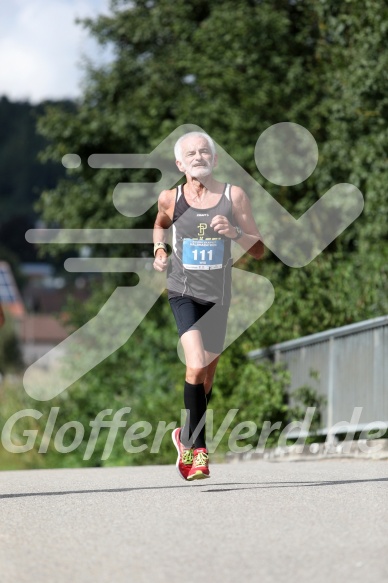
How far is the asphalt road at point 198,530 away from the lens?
5336 mm

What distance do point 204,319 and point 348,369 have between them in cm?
517

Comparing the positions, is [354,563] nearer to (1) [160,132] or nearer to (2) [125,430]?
(2) [125,430]

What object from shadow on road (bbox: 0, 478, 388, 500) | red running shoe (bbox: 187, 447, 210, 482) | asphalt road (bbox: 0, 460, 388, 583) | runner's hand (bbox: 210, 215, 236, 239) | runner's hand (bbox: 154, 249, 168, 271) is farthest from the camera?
shadow on road (bbox: 0, 478, 388, 500)

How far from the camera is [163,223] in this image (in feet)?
29.1

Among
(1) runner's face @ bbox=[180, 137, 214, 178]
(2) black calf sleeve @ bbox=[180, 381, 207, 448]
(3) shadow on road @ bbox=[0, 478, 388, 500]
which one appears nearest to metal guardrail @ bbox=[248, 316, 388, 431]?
(3) shadow on road @ bbox=[0, 478, 388, 500]

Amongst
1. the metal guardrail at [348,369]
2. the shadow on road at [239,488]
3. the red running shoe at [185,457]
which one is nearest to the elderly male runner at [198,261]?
the red running shoe at [185,457]

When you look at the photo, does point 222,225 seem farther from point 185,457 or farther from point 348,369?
point 348,369

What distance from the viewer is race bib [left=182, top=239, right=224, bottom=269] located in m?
8.52

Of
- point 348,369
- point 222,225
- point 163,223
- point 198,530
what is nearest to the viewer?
point 198,530

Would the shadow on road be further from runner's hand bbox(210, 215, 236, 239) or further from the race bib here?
runner's hand bbox(210, 215, 236, 239)

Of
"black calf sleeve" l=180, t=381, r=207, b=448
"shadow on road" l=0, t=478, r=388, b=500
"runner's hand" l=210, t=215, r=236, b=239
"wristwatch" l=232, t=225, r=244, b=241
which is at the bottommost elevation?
"shadow on road" l=0, t=478, r=388, b=500

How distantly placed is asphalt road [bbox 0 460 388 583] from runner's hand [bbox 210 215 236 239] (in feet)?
5.09

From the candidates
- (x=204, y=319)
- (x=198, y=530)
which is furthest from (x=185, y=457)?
(x=198, y=530)

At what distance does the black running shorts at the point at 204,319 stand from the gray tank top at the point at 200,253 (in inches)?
1.9
